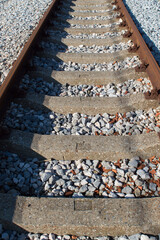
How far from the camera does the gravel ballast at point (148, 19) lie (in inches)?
202

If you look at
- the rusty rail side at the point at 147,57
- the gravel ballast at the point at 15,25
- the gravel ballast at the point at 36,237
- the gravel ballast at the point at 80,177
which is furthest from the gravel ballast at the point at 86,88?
the gravel ballast at the point at 36,237

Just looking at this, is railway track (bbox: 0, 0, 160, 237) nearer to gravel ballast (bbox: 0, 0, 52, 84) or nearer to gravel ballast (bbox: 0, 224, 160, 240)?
gravel ballast (bbox: 0, 224, 160, 240)

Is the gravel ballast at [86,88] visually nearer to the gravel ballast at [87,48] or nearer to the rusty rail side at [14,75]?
the rusty rail side at [14,75]

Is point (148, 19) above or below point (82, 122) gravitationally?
above

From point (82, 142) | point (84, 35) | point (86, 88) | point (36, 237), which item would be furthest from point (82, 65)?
point (36, 237)

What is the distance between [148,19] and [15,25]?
11.7 ft

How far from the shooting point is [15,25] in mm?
5980

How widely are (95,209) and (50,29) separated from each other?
5.19 m

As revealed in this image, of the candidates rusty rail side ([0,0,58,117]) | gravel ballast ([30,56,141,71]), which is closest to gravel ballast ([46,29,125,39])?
rusty rail side ([0,0,58,117])

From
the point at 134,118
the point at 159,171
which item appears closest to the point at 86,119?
the point at 134,118

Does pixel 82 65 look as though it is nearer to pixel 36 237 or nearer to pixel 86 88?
pixel 86 88

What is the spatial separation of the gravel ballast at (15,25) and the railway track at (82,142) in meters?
0.35

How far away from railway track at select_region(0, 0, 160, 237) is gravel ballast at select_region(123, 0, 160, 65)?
475 mm

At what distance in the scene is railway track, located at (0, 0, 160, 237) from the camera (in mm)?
2057
